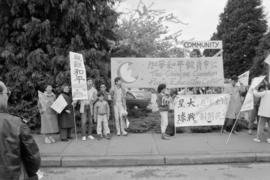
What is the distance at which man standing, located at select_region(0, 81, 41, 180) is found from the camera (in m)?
2.52

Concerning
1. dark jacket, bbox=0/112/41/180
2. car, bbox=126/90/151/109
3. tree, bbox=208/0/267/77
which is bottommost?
car, bbox=126/90/151/109

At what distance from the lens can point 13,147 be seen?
2520 mm

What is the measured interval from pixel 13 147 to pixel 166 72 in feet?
27.6

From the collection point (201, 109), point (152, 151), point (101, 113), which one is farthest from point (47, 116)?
point (201, 109)

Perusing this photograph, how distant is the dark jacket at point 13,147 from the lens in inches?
A: 99.1

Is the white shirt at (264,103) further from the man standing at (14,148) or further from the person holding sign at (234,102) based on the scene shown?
the man standing at (14,148)

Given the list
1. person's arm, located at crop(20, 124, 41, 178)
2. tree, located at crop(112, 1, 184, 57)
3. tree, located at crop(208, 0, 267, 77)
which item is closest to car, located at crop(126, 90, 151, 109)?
tree, located at crop(112, 1, 184, 57)

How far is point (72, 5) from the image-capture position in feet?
33.3

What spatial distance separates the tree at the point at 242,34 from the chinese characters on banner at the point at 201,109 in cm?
2627

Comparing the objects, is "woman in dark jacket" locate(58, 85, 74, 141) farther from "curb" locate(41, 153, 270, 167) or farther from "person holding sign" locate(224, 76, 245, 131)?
"person holding sign" locate(224, 76, 245, 131)

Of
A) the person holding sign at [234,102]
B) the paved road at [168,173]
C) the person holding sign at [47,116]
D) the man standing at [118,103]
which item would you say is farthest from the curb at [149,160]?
the person holding sign at [234,102]

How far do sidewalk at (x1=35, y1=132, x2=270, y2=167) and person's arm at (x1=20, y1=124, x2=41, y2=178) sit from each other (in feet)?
13.8

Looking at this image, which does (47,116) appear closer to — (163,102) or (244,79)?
(163,102)

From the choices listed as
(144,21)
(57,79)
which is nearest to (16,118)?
(57,79)
